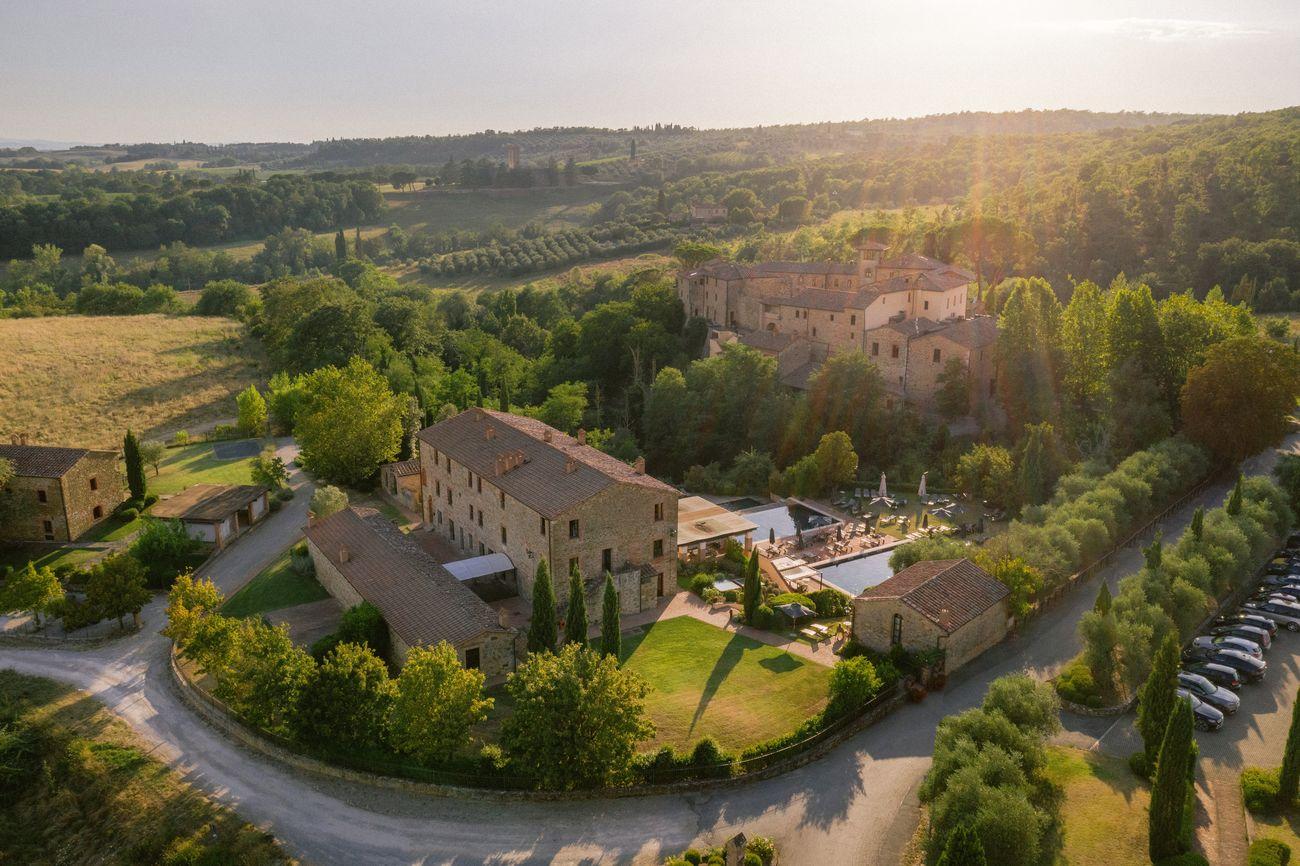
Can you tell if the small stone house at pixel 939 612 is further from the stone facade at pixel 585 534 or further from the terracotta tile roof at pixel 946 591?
the stone facade at pixel 585 534

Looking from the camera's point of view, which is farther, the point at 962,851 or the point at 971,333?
the point at 971,333

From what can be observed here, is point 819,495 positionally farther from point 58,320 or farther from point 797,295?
point 58,320

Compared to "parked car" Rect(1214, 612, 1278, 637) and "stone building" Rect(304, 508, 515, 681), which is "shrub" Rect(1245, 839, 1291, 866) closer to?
"parked car" Rect(1214, 612, 1278, 637)

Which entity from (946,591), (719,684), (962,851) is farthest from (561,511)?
(962,851)

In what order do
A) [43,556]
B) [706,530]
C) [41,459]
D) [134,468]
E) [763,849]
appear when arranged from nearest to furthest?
[763,849] < [706,530] < [43,556] < [41,459] < [134,468]

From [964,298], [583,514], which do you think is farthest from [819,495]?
[964,298]

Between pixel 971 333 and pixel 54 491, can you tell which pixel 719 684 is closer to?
pixel 54 491

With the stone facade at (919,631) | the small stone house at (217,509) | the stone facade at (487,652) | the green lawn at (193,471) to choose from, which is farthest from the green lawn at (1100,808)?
the green lawn at (193,471)
